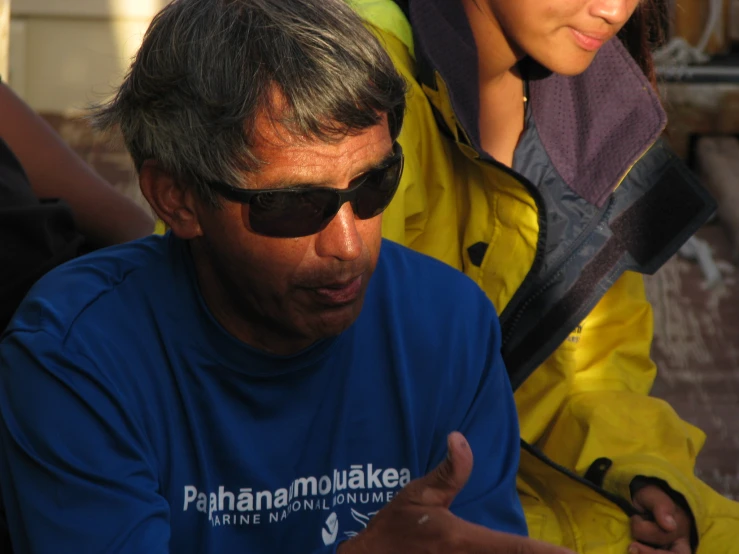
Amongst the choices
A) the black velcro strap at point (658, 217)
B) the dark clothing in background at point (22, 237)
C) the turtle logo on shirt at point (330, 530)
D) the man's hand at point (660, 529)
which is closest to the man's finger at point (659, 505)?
the man's hand at point (660, 529)

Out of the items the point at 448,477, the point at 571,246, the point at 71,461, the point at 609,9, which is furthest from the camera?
the point at 571,246

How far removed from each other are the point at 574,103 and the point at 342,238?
112 centimetres

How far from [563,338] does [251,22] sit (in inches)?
44.2

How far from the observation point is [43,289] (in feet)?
5.64

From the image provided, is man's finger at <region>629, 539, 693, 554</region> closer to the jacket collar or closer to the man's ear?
the jacket collar

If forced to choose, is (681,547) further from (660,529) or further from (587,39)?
(587,39)

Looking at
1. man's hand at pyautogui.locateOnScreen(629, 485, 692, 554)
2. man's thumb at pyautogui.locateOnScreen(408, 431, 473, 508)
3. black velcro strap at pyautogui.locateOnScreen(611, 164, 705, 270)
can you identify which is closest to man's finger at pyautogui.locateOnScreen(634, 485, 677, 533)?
man's hand at pyautogui.locateOnScreen(629, 485, 692, 554)

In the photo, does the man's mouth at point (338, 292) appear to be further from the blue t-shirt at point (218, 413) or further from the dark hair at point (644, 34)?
the dark hair at point (644, 34)

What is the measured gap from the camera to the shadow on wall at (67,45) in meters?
Result: 5.60

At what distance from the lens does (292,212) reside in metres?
1.64

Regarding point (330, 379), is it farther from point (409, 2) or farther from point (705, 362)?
point (705, 362)

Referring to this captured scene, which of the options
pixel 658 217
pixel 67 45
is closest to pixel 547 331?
pixel 658 217

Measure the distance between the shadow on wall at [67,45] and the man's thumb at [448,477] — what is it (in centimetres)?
442

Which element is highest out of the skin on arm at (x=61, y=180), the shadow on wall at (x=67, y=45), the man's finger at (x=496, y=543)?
the man's finger at (x=496, y=543)
